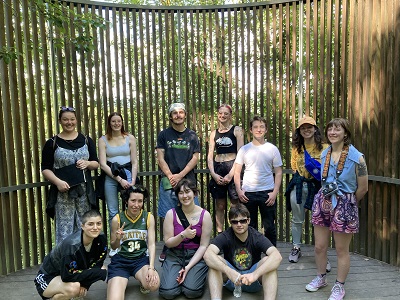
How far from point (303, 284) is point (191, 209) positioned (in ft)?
4.62

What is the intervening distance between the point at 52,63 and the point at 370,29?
3976mm

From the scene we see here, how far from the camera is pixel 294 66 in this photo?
16.7 feet

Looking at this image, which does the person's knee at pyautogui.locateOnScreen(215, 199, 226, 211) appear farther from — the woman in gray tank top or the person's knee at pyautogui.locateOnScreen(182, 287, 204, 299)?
the person's knee at pyautogui.locateOnScreen(182, 287, 204, 299)

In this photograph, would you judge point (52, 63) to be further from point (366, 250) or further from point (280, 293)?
point (366, 250)

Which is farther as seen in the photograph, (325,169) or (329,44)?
(329,44)

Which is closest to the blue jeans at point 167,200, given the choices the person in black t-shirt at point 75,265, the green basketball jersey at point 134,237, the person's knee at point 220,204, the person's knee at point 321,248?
the person's knee at point 220,204

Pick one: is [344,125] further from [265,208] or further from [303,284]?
[303,284]

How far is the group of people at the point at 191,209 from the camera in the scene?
3168 millimetres

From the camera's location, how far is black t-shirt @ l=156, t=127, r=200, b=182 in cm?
432

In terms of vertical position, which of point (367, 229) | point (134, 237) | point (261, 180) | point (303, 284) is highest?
point (261, 180)

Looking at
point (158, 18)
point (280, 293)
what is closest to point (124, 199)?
point (280, 293)

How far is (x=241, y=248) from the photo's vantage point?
11.4 ft

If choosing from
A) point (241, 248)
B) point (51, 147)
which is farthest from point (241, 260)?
point (51, 147)

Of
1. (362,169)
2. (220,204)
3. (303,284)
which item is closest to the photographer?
(362,169)
